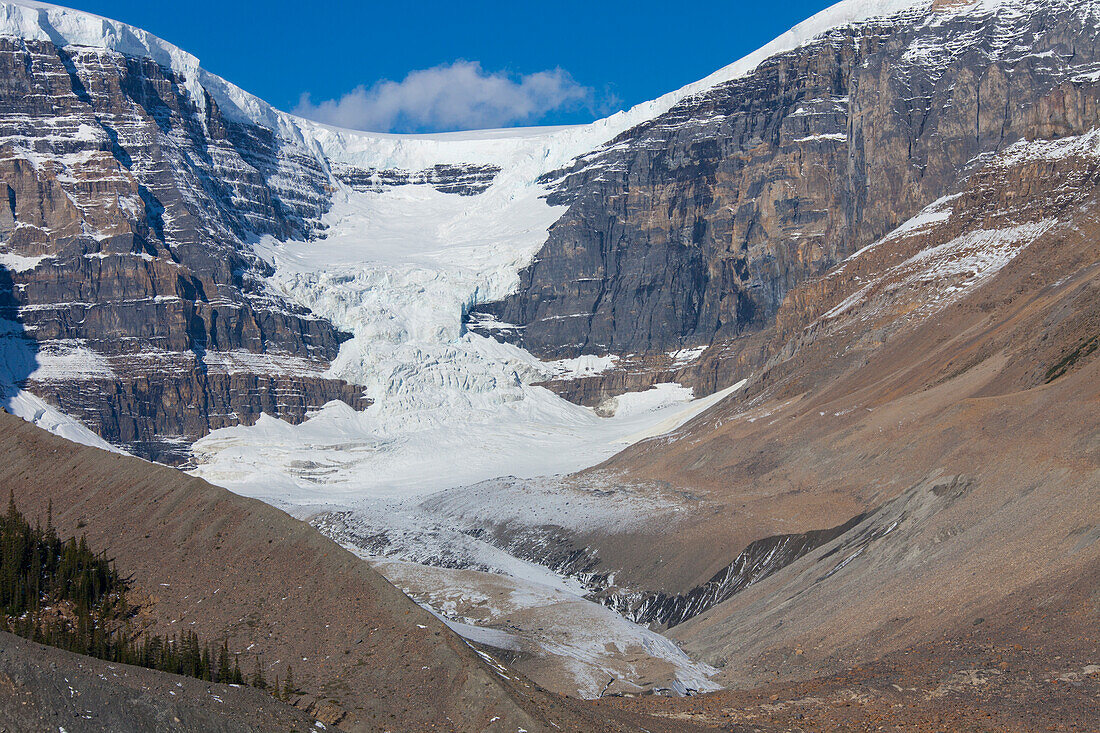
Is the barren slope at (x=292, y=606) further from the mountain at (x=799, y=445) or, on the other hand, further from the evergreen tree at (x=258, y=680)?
the evergreen tree at (x=258, y=680)

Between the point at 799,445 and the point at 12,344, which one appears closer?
the point at 799,445

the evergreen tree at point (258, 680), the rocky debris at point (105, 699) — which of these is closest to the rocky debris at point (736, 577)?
the evergreen tree at point (258, 680)

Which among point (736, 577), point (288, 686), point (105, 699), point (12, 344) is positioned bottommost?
point (736, 577)

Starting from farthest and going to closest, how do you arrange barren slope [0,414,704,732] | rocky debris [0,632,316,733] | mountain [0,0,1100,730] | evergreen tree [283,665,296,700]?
mountain [0,0,1100,730], evergreen tree [283,665,296,700], barren slope [0,414,704,732], rocky debris [0,632,316,733]

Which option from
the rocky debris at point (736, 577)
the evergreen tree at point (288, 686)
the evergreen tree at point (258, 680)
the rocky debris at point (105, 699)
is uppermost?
the rocky debris at point (105, 699)

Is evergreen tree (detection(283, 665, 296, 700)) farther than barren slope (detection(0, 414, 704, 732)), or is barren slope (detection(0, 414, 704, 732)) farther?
evergreen tree (detection(283, 665, 296, 700))

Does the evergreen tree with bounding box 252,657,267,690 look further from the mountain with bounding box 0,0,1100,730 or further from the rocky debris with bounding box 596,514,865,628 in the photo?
the rocky debris with bounding box 596,514,865,628

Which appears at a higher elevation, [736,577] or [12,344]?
[12,344]

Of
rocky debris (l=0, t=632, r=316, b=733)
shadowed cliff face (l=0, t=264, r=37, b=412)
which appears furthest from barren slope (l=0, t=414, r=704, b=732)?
shadowed cliff face (l=0, t=264, r=37, b=412)

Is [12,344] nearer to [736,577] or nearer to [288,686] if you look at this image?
[736,577]

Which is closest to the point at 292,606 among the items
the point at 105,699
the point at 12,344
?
the point at 105,699

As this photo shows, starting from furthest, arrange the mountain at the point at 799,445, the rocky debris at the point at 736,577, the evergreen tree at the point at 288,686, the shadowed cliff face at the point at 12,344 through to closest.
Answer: the shadowed cliff face at the point at 12,344 → the rocky debris at the point at 736,577 → the mountain at the point at 799,445 → the evergreen tree at the point at 288,686

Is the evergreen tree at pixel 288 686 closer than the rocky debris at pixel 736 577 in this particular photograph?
Yes

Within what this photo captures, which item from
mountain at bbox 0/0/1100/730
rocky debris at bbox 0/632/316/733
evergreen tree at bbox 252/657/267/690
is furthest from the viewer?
mountain at bbox 0/0/1100/730
